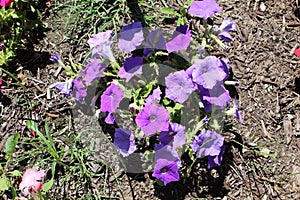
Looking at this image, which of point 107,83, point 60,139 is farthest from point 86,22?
point 60,139

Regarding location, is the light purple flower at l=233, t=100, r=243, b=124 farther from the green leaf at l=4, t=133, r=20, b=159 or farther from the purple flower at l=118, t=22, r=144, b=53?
the green leaf at l=4, t=133, r=20, b=159

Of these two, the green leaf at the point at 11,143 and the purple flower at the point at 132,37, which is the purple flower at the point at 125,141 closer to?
the purple flower at the point at 132,37

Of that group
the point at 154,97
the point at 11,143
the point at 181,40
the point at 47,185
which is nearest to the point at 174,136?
the point at 154,97

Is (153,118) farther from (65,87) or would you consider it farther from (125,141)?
(65,87)

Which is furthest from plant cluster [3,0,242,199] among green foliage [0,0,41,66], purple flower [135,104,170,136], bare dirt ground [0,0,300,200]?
green foliage [0,0,41,66]

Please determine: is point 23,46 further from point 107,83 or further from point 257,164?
point 257,164

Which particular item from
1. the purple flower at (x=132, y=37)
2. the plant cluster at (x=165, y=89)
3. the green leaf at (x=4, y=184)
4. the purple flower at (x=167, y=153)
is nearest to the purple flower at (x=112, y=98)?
the plant cluster at (x=165, y=89)
